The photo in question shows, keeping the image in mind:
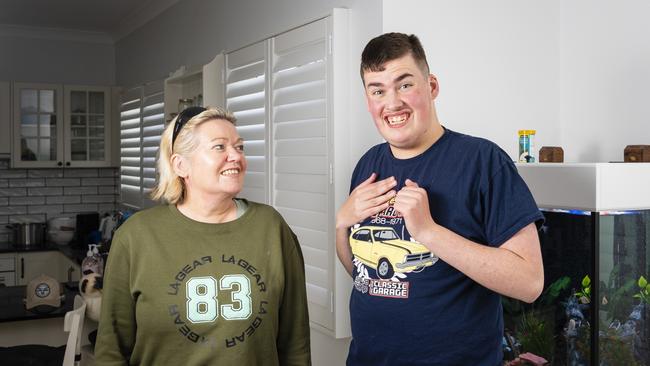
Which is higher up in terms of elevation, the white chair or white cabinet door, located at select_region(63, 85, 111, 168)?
white cabinet door, located at select_region(63, 85, 111, 168)

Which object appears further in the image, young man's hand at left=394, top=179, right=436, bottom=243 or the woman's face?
the woman's face

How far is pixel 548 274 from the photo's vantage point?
2.26 metres

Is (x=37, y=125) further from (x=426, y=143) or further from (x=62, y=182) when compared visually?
(x=426, y=143)

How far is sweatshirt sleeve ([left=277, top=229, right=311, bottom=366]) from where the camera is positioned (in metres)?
1.81

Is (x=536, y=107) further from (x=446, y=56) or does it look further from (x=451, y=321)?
(x=451, y=321)

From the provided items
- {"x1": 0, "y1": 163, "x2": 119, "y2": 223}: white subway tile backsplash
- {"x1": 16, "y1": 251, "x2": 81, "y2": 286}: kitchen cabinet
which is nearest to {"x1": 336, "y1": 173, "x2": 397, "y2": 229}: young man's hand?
{"x1": 16, "y1": 251, "x2": 81, "y2": 286}: kitchen cabinet

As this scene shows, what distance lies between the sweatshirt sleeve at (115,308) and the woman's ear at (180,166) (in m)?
0.21

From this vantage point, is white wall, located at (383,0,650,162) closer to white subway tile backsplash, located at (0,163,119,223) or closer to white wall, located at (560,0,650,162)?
white wall, located at (560,0,650,162)

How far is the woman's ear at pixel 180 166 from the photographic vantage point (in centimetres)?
174

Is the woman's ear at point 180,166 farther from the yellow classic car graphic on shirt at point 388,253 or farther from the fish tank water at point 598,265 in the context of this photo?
the fish tank water at point 598,265

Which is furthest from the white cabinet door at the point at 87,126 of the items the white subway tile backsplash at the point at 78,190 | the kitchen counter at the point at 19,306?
the kitchen counter at the point at 19,306

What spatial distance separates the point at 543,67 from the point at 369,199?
1.53m

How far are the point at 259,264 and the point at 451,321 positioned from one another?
0.47 m

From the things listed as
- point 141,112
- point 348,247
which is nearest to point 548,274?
point 348,247
